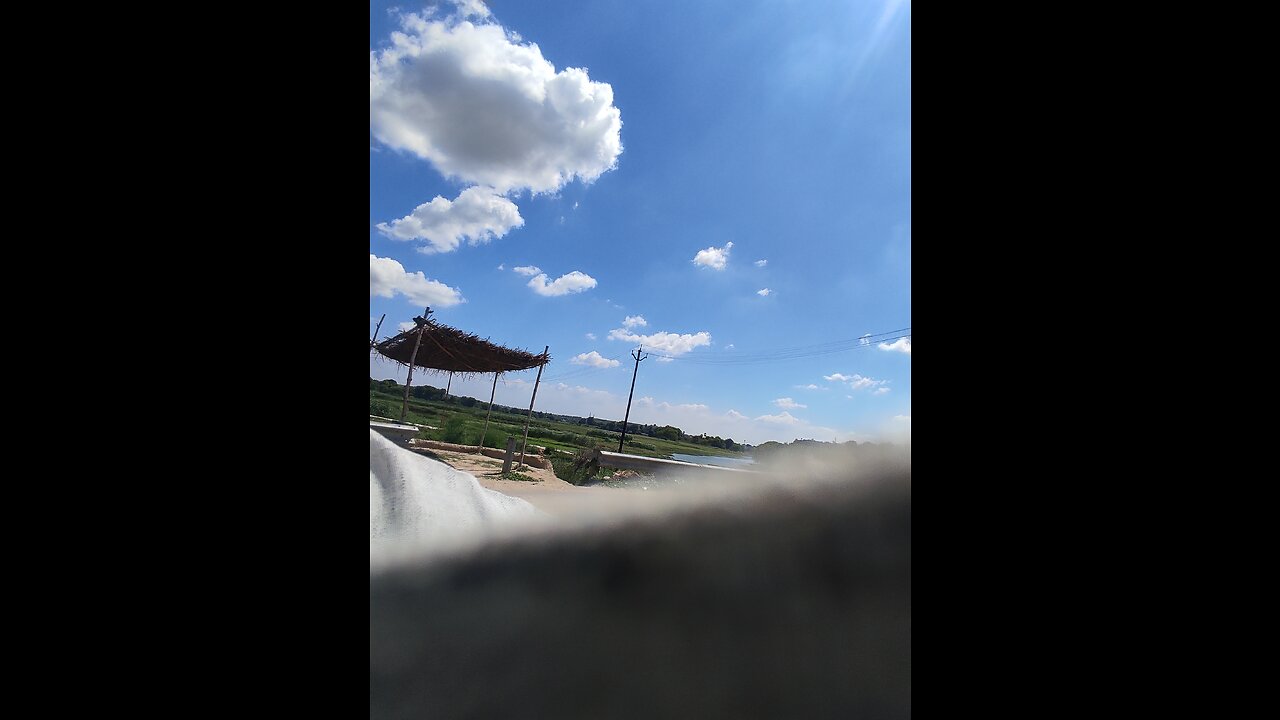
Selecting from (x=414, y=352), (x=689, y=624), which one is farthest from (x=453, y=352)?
(x=689, y=624)

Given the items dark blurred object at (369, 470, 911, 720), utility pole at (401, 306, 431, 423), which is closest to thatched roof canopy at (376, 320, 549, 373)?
utility pole at (401, 306, 431, 423)

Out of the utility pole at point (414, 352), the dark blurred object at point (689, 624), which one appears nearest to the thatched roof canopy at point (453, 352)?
the utility pole at point (414, 352)

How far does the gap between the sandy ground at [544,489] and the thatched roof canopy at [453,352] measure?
40.1 inches

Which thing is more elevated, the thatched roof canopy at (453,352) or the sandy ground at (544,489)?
the thatched roof canopy at (453,352)

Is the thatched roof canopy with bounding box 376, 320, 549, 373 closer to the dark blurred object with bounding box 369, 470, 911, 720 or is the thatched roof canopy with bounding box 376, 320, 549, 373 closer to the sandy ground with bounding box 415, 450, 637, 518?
the sandy ground with bounding box 415, 450, 637, 518

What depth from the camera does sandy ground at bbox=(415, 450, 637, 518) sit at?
1.29 m

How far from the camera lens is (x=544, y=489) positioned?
376 centimetres

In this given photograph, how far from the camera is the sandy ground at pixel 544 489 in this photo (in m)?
1.29

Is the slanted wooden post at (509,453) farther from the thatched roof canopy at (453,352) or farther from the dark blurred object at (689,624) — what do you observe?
the dark blurred object at (689,624)

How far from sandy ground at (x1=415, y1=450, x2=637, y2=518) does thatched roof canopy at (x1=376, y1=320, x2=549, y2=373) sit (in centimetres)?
102
